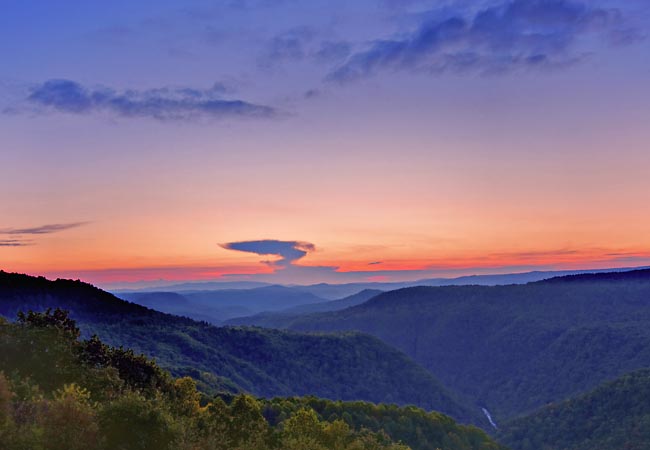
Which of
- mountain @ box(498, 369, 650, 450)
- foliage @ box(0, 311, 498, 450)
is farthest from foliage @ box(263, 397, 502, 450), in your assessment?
foliage @ box(0, 311, 498, 450)

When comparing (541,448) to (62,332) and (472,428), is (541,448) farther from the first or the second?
(62,332)

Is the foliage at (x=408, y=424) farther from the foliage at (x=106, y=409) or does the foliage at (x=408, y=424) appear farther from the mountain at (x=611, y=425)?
the foliage at (x=106, y=409)

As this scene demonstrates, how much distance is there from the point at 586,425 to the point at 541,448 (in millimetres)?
17984

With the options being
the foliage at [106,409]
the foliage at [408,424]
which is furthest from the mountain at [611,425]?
the foliage at [106,409]

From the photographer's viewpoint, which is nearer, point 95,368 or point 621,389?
point 95,368

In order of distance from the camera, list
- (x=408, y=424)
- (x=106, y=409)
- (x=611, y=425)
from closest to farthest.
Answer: (x=106, y=409) → (x=408, y=424) → (x=611, y=425)

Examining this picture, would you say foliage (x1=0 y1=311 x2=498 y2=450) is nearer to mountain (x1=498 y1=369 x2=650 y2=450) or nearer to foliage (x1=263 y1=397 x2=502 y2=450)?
foliage (x1=263 y1=397 x2=502 y2=450)

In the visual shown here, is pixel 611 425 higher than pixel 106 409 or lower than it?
lower

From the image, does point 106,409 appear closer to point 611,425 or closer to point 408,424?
point 408,424

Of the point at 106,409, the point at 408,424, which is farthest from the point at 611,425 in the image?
the point at 106,409

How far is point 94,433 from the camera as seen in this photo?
31.9 m

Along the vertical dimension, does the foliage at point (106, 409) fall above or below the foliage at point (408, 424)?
above

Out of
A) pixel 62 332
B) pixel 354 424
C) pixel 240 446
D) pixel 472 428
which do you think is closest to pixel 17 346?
pixel 62 332

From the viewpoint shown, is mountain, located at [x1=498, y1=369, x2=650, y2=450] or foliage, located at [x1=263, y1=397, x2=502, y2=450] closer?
foliage, located at [x1=263, y1=397, x2=502, y2=450]
